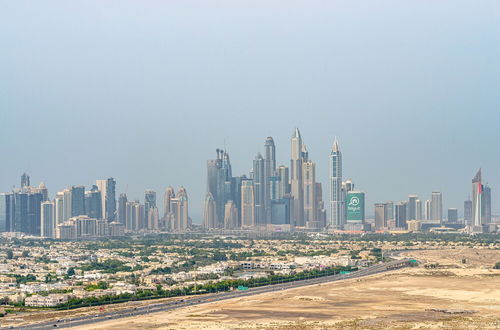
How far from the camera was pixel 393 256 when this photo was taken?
19050 centimetres

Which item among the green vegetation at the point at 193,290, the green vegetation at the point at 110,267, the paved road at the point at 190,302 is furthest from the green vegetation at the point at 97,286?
the green vegetation at the point at 110,267

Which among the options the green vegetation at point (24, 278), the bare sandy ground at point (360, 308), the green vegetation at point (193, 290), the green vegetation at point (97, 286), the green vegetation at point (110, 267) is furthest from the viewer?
the green vegetation at point (110, 267)

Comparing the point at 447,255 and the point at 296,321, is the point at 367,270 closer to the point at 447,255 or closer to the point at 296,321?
the point at 447,255

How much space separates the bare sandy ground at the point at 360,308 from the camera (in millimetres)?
88500

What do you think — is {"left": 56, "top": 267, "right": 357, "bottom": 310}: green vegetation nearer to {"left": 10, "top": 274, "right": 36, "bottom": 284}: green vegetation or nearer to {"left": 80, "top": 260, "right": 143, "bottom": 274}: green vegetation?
{"left": 10, "top": 274, "right": 36, "bottom": 284}: green vegetation

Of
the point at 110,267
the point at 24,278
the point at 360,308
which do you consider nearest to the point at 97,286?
the point at 24,278

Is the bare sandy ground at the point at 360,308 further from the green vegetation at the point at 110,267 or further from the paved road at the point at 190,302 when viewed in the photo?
the green vegetation at the point at 110,267

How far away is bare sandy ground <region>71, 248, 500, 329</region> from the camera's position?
8850 centimetres

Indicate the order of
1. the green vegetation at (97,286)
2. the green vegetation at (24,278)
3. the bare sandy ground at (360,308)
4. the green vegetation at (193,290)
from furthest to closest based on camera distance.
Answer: the green vegetation at (24,278), the green vegetation at (97,286), the green vegetation at (193,290), the bare sandy ground at (360,308)

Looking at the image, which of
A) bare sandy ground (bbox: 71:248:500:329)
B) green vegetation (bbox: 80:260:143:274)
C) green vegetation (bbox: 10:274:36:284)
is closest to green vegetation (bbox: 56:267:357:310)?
bare sandy ground (bbox: 71:248:500:329)

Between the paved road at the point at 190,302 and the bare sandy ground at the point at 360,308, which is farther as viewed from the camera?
the paved road at the point at 190,302

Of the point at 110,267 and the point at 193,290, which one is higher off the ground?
the point at 193,290

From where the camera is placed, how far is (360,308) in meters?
102

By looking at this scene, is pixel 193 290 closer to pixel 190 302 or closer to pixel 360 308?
pixel 190 302
